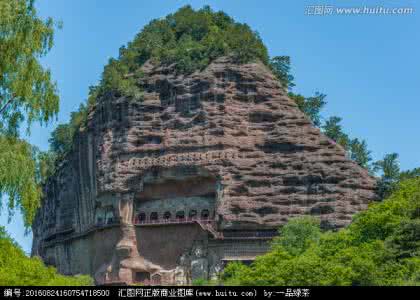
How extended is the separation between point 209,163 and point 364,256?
66.7ft

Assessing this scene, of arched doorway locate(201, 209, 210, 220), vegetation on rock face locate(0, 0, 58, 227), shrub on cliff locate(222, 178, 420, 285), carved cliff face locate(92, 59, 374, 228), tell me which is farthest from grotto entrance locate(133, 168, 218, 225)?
vegetation on rock face locate(0, 0, 58, 227)

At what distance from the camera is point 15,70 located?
21422 millimetres

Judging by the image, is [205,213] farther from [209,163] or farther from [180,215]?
[209,163]

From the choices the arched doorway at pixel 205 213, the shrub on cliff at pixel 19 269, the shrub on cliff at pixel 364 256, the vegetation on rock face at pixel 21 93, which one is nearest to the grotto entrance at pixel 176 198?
the arched doorway at pixel 205 213

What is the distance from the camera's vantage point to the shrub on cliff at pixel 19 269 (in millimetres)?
24047

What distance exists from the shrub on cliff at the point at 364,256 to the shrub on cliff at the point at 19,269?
34.9ft

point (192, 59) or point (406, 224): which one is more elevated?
point (192, 59)

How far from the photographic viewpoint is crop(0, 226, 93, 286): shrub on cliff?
2405 cm

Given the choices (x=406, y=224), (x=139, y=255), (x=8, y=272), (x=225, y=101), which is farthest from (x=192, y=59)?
(x=8, y=272)

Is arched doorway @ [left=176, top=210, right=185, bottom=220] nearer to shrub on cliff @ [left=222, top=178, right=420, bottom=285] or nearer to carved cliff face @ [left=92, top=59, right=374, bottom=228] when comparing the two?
carved cliff face @ [left=92, top=59, right=374, bottom=228]

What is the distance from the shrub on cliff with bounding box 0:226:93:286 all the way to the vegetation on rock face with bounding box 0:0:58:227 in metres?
2.91

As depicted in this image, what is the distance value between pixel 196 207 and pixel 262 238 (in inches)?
219

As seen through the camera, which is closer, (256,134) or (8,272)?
(8,272)

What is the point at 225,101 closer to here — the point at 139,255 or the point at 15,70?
the point at 139,255
